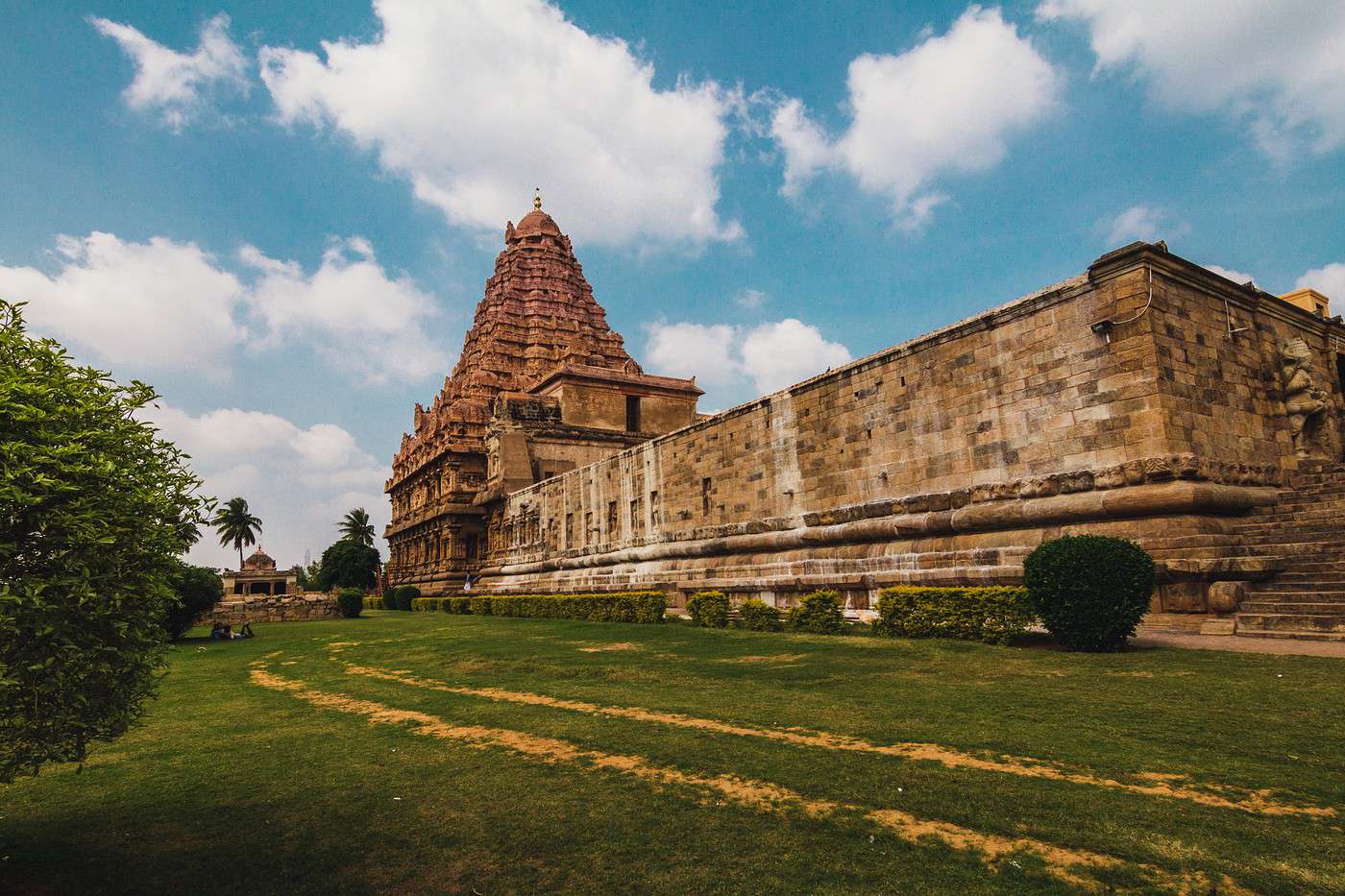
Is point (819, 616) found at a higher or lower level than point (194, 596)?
lower

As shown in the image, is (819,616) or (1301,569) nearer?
(1301,569)

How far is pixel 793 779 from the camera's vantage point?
13.6 feet

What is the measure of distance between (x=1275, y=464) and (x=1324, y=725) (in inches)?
321

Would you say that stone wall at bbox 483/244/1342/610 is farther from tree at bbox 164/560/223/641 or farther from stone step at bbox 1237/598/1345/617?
tree at bbox 164/560/223/641

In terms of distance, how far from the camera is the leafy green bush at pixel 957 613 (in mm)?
8789

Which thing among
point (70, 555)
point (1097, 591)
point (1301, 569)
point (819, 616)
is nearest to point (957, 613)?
point (1097, 591)

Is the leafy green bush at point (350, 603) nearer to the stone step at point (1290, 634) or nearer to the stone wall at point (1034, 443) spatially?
the stone wall at point (1034, 443)

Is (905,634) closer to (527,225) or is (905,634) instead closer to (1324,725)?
(1324,725)

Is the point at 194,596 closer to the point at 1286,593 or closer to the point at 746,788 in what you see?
the point at 746,788

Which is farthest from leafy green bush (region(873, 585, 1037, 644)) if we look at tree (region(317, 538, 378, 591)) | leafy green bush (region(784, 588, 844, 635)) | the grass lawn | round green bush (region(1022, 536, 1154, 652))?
tree (region(317, 538, 378, 591))

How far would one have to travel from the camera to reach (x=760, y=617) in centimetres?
1255

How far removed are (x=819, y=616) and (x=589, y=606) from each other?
7.87 m

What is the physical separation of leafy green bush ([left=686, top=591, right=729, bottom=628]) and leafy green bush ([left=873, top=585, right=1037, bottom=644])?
145 inches

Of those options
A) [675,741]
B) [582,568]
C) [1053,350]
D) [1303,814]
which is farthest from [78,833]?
[582,568]
